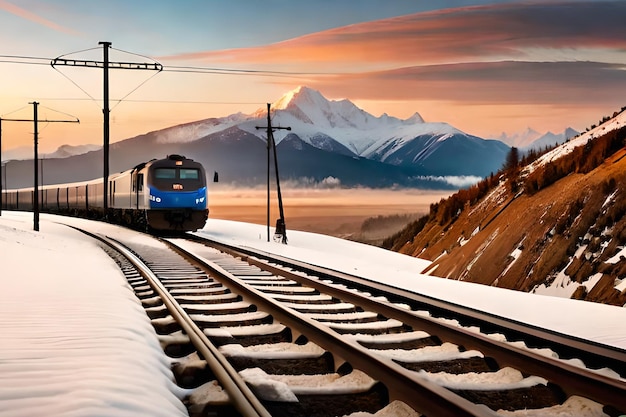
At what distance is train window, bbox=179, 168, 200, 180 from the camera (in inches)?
1087

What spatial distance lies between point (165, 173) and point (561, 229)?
17715 millimetres

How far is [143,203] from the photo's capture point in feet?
91.3

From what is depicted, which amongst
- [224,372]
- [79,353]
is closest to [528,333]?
[224,372]

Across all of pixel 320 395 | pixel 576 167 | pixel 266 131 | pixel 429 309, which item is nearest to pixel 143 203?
pixel 266 131

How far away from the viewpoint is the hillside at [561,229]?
38.4 feet

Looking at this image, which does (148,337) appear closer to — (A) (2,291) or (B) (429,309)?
(B) (429,309)

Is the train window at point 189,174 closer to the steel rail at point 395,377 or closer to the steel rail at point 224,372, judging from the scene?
the steel rail at point 224,372

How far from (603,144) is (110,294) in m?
10.8

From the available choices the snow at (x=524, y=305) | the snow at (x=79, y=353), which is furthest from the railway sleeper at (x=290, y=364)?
the snow at (x=524, y=305)

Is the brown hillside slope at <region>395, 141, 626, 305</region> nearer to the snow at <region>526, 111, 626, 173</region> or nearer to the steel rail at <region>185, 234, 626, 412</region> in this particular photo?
the snow at <region>526, 111, 626, 173</region>

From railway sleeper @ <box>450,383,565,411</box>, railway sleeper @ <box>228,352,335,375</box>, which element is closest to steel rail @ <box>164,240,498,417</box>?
railway sleeper @ <box>228,352,335,375</box>

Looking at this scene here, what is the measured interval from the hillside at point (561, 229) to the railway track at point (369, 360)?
4624mm

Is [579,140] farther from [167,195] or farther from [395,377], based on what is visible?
[167,195]

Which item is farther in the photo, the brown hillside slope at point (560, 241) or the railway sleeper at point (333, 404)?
the brown hillside slope at point (560, 241)
